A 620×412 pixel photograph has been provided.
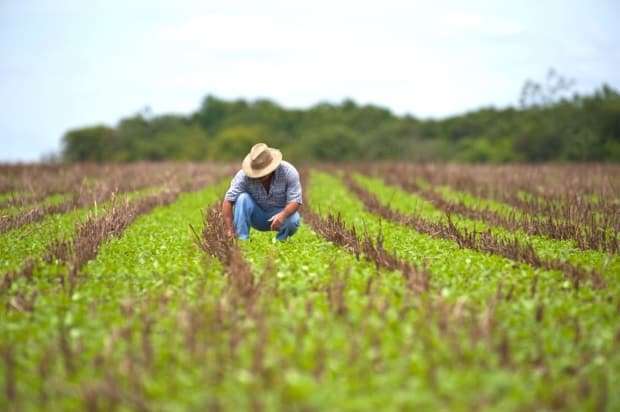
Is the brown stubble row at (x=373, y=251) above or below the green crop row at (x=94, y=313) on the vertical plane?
below

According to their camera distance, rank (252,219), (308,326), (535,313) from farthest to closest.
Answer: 1. (252,219)
2. (535,313)
3. (308,326)

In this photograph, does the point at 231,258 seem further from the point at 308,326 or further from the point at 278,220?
the point at 308,326

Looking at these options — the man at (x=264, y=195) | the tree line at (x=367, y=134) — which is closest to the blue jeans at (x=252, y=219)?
the man at (x=264, y=195)

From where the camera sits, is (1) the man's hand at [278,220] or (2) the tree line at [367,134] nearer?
(1) the man's hand at [278,220]

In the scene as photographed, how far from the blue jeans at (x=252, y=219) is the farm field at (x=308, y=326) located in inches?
12.0

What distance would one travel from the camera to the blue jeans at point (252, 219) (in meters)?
8.66

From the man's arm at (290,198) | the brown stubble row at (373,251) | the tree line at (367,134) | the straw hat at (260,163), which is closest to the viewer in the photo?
the brown stubble row at (373,251)

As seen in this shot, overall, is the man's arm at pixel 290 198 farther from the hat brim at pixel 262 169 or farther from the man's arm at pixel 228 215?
the man's arm at pixel 228 215

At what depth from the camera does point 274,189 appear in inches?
344

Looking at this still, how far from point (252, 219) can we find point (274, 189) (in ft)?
2.01

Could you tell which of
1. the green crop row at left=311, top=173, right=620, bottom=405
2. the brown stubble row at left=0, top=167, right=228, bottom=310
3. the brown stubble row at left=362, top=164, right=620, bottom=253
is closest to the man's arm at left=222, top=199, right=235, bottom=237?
the brown stubble row at left=0, top=167, right=228, bottom=310

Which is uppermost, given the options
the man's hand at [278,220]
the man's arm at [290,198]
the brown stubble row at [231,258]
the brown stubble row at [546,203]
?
the man's arm at [290,198]

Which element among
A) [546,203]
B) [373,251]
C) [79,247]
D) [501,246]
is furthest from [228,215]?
[546,203]

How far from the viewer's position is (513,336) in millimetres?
4496
